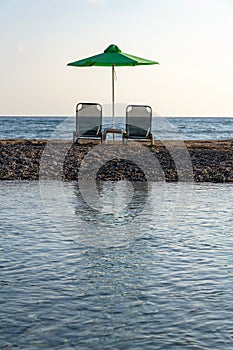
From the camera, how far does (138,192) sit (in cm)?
1015

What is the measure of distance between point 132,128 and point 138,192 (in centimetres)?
480

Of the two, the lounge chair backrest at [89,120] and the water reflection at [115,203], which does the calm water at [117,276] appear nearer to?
the water reflection at [115,203]

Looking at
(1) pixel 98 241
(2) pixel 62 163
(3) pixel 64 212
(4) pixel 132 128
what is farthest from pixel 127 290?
(4) pixel 132 128

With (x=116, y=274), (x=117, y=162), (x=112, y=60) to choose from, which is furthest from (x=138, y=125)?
(x=116, y=274)

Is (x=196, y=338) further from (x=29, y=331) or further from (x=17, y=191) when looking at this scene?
(x=17, y=191)

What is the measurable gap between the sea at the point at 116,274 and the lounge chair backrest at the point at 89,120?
570 cm

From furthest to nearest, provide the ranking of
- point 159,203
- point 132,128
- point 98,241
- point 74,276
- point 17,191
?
point 132,128
point 17,191
point 159,203
point 98,241
point 74,276

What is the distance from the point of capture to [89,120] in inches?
593

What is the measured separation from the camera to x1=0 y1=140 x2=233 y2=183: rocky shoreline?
1177 cm

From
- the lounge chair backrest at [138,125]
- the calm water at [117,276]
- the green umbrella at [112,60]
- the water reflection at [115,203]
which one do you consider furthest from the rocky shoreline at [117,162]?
the calm water at [117,276]

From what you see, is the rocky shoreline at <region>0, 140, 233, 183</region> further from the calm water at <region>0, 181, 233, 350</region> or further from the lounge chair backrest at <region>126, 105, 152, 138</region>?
the calm water at <region>0, 181, 233, 350</region>

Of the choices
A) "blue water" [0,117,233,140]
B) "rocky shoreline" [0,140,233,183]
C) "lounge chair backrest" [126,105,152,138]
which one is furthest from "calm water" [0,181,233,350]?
"blue water" [0,117,233,140]

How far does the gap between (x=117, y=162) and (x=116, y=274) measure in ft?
24.1

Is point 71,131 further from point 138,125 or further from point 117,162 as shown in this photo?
point 117,162
